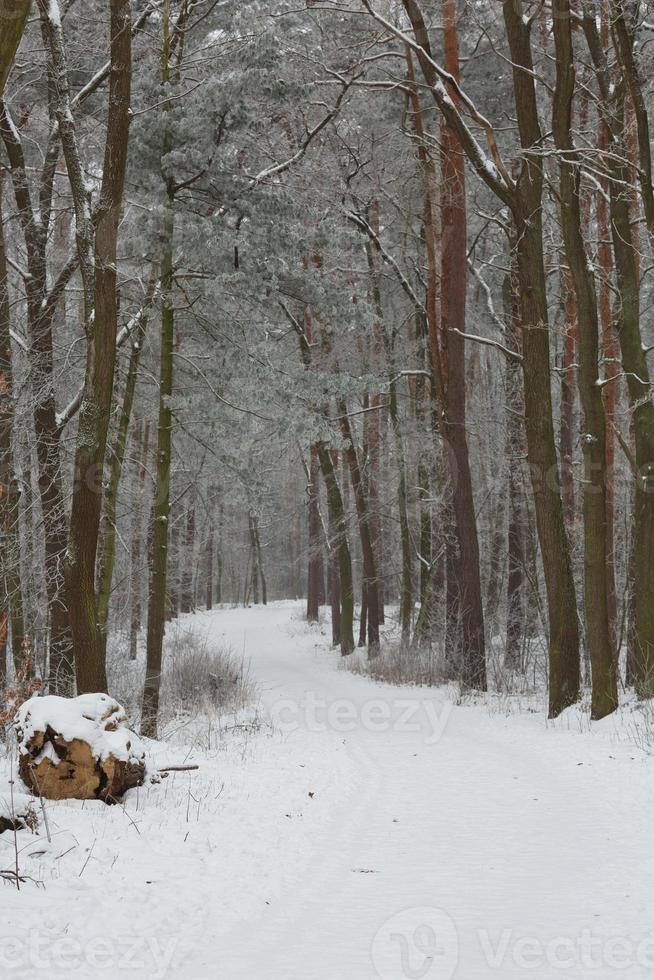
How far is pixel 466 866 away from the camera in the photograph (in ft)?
14.9

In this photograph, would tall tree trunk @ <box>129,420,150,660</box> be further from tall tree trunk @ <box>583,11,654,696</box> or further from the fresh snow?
tall tree trunk @ <box>583,11,654,696</box>

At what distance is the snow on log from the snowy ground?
18cm

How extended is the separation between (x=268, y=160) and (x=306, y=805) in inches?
363

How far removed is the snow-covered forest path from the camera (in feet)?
10.9

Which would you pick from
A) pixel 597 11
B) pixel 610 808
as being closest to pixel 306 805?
pixel 610 808

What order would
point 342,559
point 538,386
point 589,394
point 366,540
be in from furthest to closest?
point 342,559 → point 366,540 → point 538,386 → point 589,394

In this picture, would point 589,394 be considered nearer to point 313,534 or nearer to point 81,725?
point 81,725

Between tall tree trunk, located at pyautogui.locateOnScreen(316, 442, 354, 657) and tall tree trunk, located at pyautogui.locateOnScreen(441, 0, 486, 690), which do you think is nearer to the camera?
tall tree trunk, located at pyautogui.locateOnScreen(441, 0, 486, 690)

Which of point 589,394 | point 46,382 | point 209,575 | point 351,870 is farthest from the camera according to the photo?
point 209,575

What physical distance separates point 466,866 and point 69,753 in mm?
2615

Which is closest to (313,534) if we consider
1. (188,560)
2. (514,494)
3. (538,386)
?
(188,560)

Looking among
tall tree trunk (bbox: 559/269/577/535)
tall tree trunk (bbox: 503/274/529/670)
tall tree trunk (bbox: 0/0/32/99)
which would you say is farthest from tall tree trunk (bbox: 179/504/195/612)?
tall tree trunk (bbox: 0/0/32/99)

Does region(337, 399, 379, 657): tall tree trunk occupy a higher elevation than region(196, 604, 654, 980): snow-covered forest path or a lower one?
higher

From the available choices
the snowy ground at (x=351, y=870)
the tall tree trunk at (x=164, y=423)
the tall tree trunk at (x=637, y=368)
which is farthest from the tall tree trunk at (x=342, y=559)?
the snowy ground at (x=351, y=870)
